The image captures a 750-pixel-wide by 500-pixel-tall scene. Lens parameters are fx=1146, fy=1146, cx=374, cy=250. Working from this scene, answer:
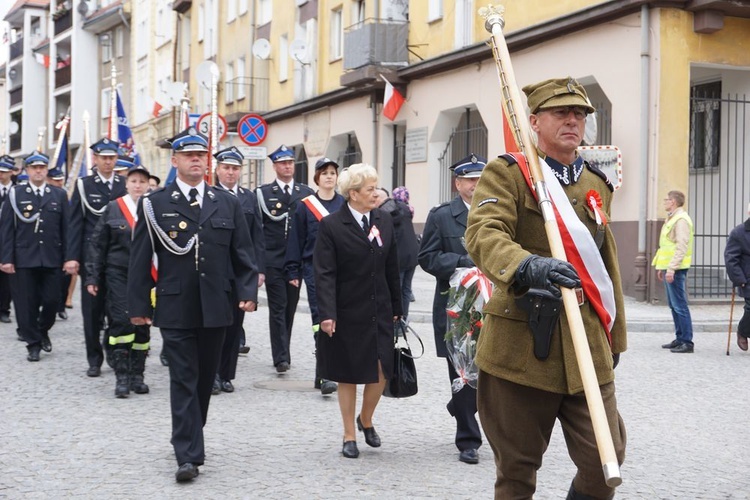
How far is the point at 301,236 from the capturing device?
35.0 feet

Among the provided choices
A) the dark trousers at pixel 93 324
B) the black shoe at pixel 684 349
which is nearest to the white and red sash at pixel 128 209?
the dark trousers at pixel 93 324

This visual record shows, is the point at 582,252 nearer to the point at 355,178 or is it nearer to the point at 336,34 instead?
the point at 355,178

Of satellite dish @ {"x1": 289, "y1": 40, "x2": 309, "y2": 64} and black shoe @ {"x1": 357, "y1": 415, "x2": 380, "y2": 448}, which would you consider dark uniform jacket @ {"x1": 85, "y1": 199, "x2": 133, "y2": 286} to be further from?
satellite dish @ {"x1": 289, "y1": 40, "x2": 309, "y2": 64}

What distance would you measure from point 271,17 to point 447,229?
3150 cm

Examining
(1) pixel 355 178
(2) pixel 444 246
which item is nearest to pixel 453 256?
(2) pixel 444 246

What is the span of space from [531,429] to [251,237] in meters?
5.55

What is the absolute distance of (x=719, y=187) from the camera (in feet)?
66.4

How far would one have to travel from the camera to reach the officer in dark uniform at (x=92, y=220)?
1080 centimetres

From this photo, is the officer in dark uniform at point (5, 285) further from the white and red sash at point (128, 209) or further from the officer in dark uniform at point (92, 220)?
the white and red sash at point (128, 209)

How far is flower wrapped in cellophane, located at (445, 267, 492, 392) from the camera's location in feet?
22.0

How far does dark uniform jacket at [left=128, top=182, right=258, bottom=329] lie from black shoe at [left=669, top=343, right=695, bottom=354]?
7.52 meters

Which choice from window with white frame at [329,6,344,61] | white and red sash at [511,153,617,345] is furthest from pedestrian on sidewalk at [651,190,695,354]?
window with white frame at [329,6,344,61]

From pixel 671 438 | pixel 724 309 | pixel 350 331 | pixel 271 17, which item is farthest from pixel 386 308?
pixel 271 17

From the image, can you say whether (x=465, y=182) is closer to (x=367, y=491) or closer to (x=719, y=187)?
(x=367, y=491)
